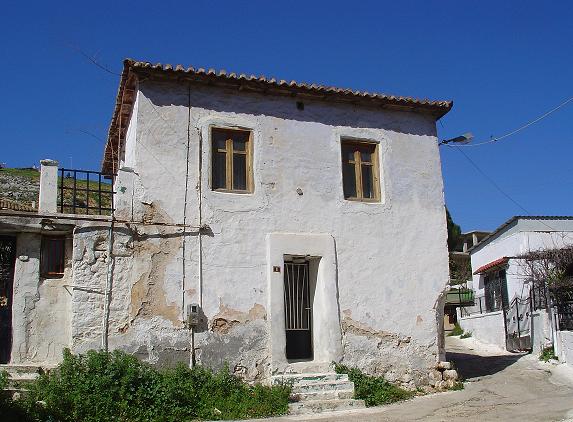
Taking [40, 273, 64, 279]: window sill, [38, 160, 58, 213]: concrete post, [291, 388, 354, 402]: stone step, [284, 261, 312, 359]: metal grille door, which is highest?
[38, 160, 58, 213]: concrete post

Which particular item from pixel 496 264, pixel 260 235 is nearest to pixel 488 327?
pixel 496 264

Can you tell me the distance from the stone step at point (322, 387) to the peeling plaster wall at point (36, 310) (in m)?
4.17

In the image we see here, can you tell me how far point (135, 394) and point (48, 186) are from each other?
4.11 meters

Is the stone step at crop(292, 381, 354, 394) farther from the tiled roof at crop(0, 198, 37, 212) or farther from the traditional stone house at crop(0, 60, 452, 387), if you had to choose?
the tiled roof at crop(0, 198, 37, 212)

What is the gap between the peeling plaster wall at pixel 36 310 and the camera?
10297mm

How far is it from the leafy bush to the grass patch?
25.2 ft

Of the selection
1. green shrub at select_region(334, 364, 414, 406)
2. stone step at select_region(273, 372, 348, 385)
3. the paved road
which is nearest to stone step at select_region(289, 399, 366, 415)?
→ the paved road

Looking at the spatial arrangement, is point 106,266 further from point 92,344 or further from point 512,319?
point 512,319

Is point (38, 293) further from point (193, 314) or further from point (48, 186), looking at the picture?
point (193, 314)

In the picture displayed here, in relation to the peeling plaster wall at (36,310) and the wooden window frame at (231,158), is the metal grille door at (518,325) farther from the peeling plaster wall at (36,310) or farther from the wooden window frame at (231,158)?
the peeling plaster wall at (36,310)

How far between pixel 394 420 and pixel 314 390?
6.34ft

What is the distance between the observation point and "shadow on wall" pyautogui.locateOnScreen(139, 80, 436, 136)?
468 inches

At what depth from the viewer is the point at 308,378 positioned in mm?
11234

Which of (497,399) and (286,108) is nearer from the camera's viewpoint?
(497,399)
